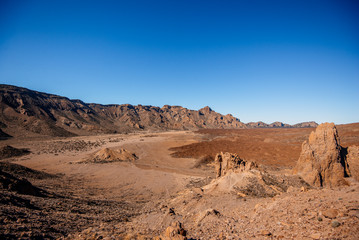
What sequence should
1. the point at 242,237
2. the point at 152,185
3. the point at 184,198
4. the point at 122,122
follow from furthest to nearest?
the point at 122,122, the point at 152,185, the point at 184,198, the point at 242,237

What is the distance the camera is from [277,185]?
35.9 ft

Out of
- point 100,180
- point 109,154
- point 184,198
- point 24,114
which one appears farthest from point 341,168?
point 24,114

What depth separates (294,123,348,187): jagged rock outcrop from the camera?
1258cm

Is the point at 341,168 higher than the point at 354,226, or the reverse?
the point at 354,226

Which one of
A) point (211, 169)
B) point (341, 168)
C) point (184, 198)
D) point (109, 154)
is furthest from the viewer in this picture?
point (109, 154)

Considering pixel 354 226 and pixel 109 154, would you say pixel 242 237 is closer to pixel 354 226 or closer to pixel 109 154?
pixel 354 226

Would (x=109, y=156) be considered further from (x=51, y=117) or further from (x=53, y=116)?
(x=53, y=116)

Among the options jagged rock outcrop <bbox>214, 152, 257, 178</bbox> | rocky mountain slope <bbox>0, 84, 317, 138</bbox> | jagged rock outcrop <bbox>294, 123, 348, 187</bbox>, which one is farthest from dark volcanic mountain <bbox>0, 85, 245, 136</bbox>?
jagged rock outcrop <bbox>294, 123, 348, 187</bbox>

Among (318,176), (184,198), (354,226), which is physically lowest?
(184,198)

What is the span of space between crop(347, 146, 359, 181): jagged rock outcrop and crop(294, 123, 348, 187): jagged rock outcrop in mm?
271

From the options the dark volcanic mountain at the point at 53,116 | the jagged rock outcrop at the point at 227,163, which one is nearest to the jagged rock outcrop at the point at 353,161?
the jagged rock outcrop at the point at 227,163

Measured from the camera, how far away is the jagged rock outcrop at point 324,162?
41.3 ft

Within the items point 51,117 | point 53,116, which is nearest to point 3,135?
point 51,117

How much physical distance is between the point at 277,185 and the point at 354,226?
8.06 meters
